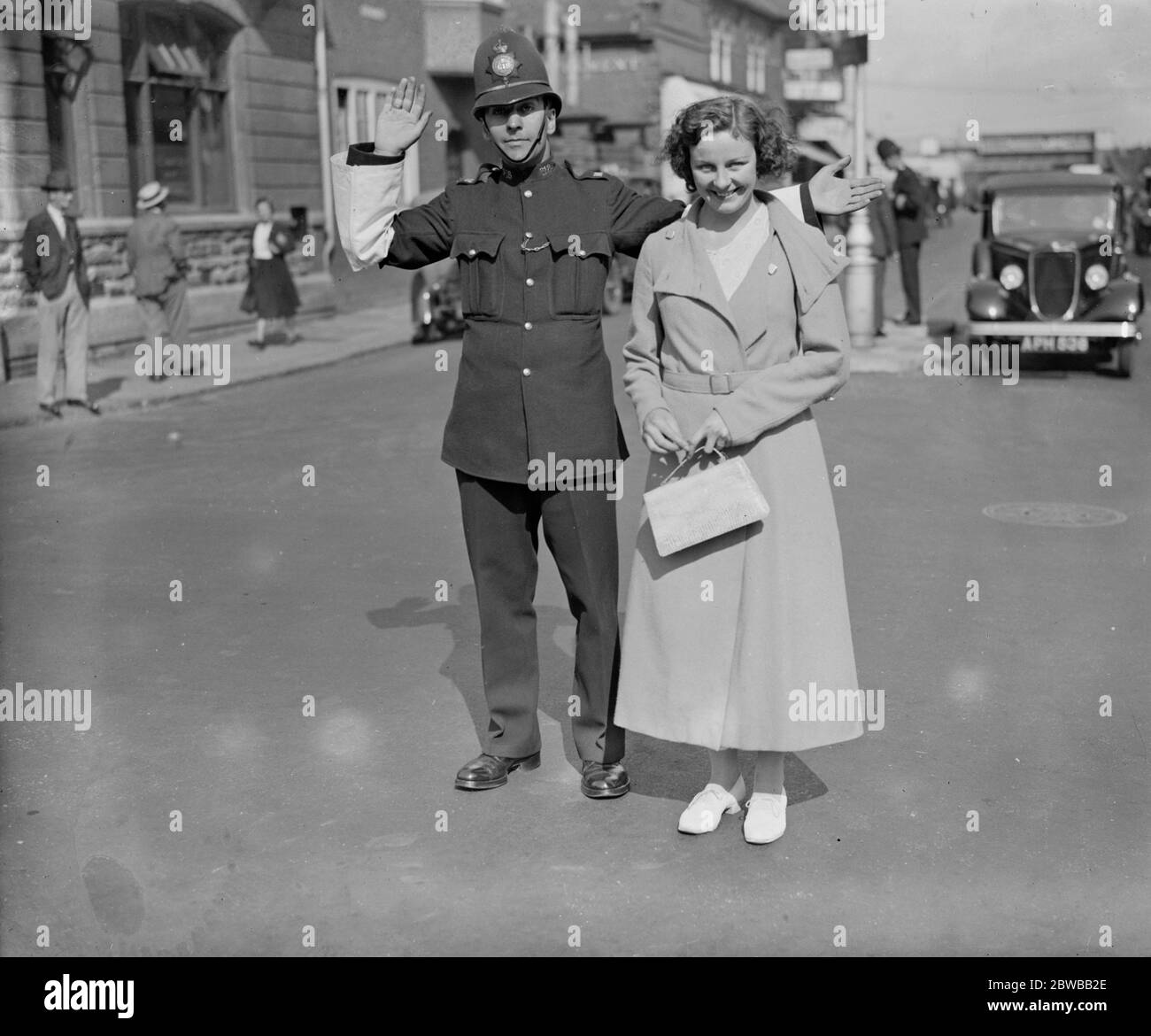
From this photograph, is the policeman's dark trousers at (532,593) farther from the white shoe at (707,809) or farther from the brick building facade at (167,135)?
the brick building facade at (167,135)

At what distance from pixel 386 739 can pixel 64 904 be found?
144 cm

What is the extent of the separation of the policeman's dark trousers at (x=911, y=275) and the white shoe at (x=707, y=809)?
1414 centimetres

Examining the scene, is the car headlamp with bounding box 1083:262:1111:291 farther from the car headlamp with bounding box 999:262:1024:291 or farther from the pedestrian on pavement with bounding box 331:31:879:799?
the pedestrian on pavement with bounding box 331:31:879:799

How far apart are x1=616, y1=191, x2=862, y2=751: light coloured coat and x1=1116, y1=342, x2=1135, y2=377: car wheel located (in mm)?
11398

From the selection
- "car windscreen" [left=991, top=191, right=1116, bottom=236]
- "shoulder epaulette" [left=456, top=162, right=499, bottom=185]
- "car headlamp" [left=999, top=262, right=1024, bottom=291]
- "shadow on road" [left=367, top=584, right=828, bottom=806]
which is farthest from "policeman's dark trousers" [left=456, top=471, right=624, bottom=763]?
"car windscreen" [left=991, top=191, right=1116, bottom=236]

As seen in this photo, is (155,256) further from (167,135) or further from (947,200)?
(947,200)

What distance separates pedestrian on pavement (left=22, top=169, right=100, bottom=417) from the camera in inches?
515

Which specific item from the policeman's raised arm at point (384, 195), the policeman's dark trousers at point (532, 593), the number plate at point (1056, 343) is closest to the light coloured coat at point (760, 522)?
the policeman's dark trousers at point (532, 593)

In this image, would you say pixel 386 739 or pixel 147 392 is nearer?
pixel 386 739
